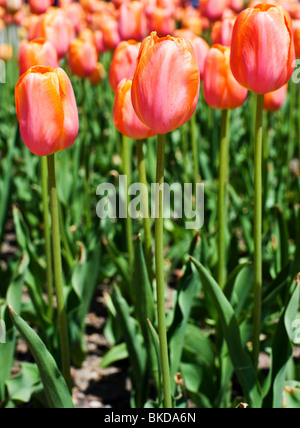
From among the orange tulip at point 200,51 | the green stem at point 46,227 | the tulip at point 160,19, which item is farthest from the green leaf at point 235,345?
the tulip at point 160,19

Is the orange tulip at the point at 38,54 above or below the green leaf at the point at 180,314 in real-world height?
above

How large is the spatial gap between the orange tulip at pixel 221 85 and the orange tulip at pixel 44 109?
1.45 feet

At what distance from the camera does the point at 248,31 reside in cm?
116

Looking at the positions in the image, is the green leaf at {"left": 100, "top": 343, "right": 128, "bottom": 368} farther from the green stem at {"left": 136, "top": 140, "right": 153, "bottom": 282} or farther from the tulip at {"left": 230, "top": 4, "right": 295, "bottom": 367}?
the tulip at {"left": 230, "top": 4, "right": 295, "bottom": 367}

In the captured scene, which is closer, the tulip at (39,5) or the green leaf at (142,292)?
the green leaf at (142,292)

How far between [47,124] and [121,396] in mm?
1126

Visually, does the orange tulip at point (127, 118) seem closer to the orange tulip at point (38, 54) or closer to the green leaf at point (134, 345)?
the orange tulip at point (38, 54)

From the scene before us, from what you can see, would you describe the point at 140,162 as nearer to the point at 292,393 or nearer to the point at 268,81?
the point at 268,81

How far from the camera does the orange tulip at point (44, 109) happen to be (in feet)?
3.66

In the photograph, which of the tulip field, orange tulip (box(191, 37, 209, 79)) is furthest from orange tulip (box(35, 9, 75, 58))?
orange tulip (box(191, 37, 209, 79))

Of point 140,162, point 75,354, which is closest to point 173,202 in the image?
point 75,354

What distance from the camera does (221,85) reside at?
144 cm

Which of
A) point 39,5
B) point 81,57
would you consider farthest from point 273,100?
point 39,5

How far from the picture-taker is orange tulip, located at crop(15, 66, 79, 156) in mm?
1115
